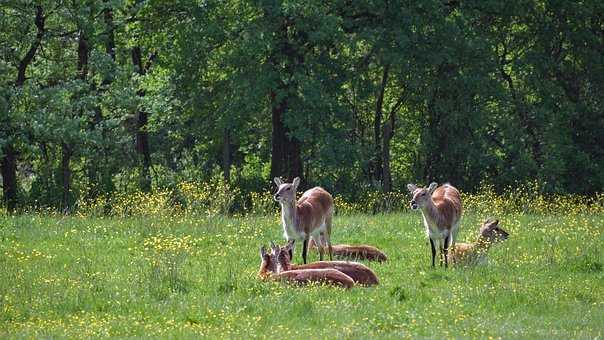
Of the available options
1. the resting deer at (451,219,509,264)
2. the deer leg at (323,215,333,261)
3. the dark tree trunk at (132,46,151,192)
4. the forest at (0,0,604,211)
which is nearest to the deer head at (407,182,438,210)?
the resting deer at (451,219,509,264)

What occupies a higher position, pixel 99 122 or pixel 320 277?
pixel 99 122

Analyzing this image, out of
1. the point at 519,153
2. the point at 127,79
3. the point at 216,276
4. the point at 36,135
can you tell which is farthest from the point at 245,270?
the point at 519,153

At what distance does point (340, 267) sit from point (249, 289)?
1623mm

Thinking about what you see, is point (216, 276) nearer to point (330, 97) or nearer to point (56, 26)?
point (330, 97)

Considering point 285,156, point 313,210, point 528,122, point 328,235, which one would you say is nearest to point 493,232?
point 328,235

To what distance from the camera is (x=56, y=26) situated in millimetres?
29875

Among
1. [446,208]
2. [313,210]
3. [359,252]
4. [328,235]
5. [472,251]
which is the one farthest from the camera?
[328,235]

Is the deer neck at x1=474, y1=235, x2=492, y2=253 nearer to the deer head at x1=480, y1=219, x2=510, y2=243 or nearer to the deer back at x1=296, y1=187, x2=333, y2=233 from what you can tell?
the deer head at x1=480, y1=219, x2=510, y2=243

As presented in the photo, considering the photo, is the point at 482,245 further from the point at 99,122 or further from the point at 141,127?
the point at 141,127

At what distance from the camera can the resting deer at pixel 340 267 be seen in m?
14.4

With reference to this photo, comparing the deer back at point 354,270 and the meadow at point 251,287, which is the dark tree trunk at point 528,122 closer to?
the meadow at point 251,287

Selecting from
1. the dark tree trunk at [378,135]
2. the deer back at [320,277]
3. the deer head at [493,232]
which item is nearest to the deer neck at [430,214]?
the deer head at [493,232]

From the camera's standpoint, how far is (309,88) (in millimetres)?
27844

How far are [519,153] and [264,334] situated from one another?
22523mm
